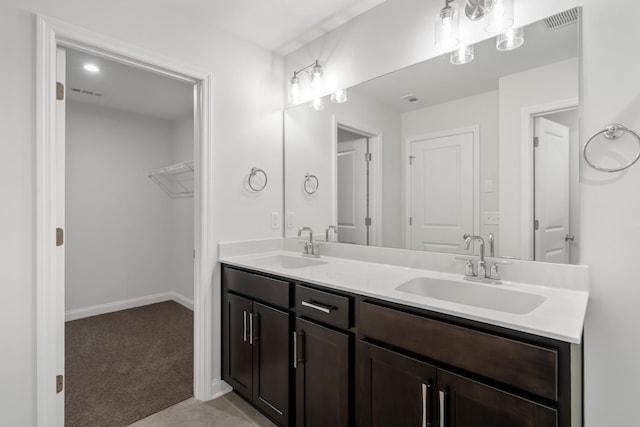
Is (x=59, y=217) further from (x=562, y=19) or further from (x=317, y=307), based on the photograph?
(x=562, y=19)

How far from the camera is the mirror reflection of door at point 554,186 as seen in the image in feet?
4.43

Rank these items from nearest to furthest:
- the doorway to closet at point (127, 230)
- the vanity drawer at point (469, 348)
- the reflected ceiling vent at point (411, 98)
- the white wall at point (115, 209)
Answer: the vanity drawer at point (469, 348)
the reflected ceiling vent at point (411, 98)
the doorway to closet at point (127, 230)
the white wall at point (115, 209)

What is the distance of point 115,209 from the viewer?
151 inches

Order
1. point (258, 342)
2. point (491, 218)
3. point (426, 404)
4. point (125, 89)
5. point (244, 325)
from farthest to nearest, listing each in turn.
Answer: point (125, 89)
point (244, 325)
point (258, 342)
point (491, 218)
point (426, 404)

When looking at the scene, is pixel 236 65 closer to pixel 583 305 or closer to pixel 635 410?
pixel 583 305

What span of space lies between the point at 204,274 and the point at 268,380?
0.79 meters

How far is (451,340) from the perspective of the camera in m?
1.09

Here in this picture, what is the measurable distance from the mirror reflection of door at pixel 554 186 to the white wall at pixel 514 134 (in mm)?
67

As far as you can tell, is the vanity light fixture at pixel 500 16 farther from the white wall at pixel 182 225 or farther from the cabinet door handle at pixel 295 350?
the white wall at pixel 182 225

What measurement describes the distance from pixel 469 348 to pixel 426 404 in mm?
281

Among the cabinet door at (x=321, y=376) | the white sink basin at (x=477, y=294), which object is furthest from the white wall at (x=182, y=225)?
the white sink basin at (x=477, y=294)

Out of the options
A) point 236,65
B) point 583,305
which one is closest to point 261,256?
point 236,65

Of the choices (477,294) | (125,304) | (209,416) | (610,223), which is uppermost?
(610,223)

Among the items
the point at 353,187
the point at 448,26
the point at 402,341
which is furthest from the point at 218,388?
the point at 448,26
